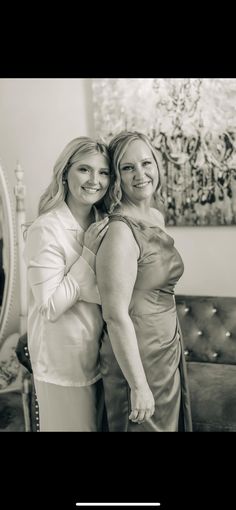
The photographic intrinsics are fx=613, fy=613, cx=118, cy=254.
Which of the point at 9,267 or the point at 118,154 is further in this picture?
the point at 9,267

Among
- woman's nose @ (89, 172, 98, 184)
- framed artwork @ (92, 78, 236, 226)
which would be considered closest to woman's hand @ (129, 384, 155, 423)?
framed artwork @ (92, 78, 236, 226)

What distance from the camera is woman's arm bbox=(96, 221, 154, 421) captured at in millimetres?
2146

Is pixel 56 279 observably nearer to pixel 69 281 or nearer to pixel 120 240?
pixel 69 281

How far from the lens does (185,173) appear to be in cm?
228

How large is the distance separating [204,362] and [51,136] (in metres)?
1.02

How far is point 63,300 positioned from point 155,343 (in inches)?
14.3

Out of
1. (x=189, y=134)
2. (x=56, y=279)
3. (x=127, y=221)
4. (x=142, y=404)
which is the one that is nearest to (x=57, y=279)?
(x=56, y=279)

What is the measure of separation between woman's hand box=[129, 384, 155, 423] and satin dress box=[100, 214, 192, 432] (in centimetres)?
2

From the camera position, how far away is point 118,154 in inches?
86.1
